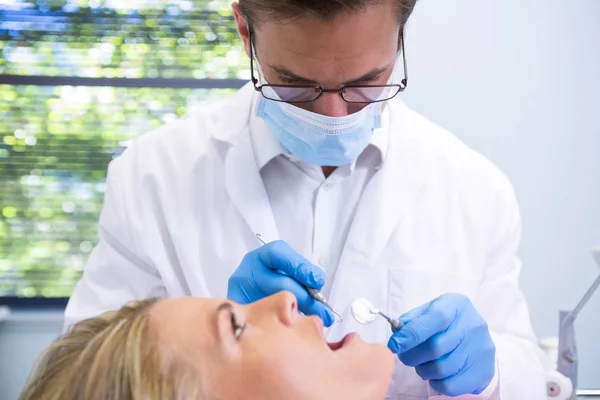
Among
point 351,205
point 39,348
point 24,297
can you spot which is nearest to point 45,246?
point 24,297

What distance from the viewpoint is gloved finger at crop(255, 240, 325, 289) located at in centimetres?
108

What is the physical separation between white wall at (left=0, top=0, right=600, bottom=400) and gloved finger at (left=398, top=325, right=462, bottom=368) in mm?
1463

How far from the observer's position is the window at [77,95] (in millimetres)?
2613

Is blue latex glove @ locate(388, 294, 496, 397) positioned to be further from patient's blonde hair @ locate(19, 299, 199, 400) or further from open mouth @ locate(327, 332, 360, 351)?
patient's blonde hair @ locate(19, 299, 199, 400)

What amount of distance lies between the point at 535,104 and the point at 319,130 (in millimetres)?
1497

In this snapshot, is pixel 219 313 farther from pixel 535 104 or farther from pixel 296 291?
pixel 535 104

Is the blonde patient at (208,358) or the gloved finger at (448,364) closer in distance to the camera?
the blonde patient at (208,358)

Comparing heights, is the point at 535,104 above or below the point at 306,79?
below

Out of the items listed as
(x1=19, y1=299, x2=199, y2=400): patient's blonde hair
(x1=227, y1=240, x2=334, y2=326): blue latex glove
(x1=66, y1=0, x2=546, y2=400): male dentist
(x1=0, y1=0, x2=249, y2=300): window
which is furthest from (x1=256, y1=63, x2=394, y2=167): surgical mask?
(x1=0, y1=0, x2=249, y2=300): window

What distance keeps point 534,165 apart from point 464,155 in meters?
1.05

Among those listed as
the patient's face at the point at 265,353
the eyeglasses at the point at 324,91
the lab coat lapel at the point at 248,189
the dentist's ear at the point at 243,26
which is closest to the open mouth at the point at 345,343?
the patient's face at the point at 265,353

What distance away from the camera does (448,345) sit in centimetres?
104

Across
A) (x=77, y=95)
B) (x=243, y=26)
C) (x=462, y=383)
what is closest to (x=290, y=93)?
(x=243, y=26)

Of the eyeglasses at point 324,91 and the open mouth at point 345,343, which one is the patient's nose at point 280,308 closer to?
the open mouth at point 345,343
